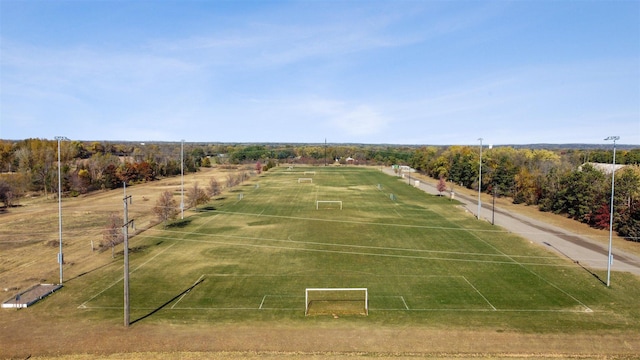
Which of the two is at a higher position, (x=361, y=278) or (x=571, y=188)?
(x=571, y=188)

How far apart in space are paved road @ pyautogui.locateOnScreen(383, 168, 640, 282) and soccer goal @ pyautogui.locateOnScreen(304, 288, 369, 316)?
1885 centimetres

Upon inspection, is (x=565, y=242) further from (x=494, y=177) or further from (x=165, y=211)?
(x=165, y=211)

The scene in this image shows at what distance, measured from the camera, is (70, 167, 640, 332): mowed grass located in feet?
88.5

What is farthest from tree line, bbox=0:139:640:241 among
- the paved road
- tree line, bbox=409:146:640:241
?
the paved road

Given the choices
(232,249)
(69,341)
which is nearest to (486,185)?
(232,249)

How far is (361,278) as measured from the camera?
34.6m

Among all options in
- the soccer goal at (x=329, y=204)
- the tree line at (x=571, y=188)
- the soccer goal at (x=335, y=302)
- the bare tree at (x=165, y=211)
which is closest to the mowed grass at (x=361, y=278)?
the soccer goal at (x=335, y=302)

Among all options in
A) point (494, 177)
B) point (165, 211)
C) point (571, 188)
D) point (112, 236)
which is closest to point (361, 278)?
point (112, 236)

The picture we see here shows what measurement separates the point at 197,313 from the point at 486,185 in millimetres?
82865

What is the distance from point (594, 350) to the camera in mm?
22609

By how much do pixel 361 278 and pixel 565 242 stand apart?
2548 centimetres

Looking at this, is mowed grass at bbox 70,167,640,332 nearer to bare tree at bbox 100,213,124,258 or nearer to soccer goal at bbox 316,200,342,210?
bare tree at bbox 100,213,124,258

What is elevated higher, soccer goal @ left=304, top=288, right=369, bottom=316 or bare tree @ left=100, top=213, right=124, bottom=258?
bare tree @ left=100, top=213, right=124, bottom=258

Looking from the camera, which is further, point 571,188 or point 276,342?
point 571,188
